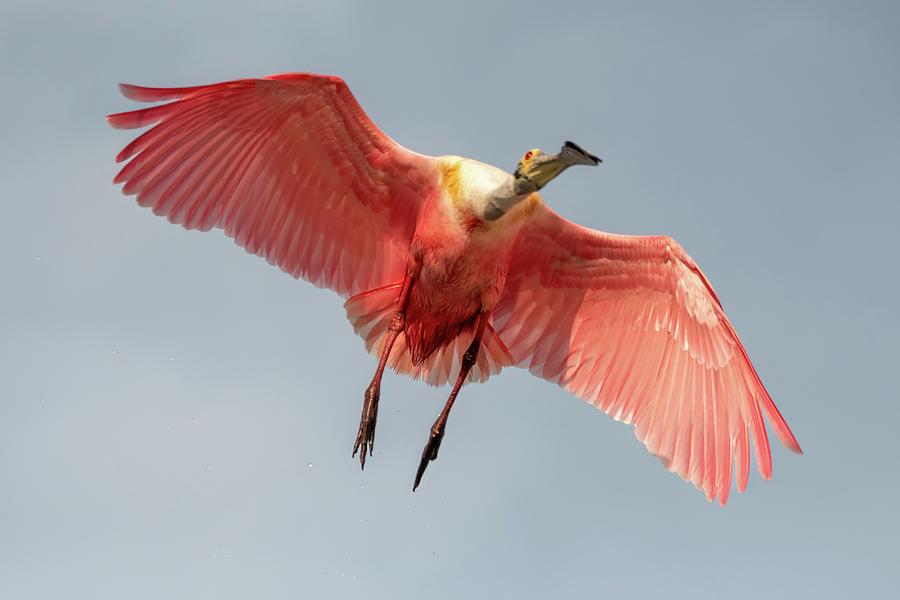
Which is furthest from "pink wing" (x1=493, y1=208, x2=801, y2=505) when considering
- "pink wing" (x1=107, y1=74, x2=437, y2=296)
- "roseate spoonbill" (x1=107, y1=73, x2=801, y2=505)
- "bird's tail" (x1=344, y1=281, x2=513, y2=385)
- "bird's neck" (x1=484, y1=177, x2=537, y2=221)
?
"pink wing" (x1=107, y1=74, x2=437, y2=296)

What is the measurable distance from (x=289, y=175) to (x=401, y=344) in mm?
1886

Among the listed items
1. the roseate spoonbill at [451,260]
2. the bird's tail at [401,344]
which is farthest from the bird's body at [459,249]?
the bird's tail at [401,344]

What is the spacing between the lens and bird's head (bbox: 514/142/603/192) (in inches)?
483

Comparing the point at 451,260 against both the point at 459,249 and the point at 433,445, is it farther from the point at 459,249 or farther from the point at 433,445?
the point at 433,445

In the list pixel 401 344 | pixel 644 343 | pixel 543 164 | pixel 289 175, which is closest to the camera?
pixel 543 164

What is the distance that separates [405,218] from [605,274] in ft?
6.76

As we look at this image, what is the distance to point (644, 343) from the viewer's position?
14.3m

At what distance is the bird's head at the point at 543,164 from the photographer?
1227cm

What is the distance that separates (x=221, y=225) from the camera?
43.9 ft

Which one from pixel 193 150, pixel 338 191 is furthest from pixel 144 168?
pixel 338 191

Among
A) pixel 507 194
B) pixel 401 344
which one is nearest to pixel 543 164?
pixel 507 194

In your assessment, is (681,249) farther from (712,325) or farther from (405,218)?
(405,218)

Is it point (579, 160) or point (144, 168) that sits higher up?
point (579, 160)

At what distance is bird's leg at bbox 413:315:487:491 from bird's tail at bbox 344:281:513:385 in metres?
0.16
